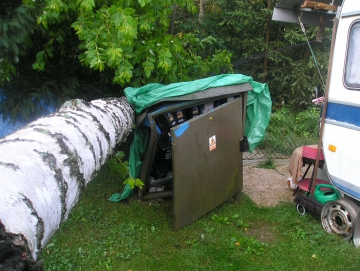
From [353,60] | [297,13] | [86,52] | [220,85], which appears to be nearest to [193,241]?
[220,85]

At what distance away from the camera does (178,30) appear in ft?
33.9

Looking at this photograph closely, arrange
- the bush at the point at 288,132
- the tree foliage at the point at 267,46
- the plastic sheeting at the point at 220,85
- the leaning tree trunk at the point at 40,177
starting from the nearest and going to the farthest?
1. the leaning tree trunk at the point at 40,177
2. the plastic sheeting at the point at 220,85
3. the bush at the point at 288,132
4. the tree foliage at the point at 267,46

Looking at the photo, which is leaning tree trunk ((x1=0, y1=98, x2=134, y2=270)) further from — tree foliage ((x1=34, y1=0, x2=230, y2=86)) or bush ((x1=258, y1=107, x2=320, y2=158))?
bush ((x1=258, y1=107, x2=320, y2=158))

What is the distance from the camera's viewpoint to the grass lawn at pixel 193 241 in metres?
3.42

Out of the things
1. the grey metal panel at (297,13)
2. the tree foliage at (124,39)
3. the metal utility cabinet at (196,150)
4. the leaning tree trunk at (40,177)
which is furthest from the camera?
the grey metal panel at (297,13)

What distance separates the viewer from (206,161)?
4059mm

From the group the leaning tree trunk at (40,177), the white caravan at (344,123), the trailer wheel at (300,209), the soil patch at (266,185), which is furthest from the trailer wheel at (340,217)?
the leaning tree trunk at (40,177)

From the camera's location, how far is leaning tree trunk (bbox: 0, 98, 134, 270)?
1087 mm

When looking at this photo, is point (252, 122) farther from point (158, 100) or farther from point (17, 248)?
point (17, 248)

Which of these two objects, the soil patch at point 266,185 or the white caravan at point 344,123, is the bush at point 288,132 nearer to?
the soil patch at point 266,185

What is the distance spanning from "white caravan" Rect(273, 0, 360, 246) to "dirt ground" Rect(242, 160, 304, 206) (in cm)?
109

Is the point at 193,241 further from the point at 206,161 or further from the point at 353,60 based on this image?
the point at 353,60

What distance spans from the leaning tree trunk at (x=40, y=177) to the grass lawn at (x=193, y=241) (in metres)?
1.66

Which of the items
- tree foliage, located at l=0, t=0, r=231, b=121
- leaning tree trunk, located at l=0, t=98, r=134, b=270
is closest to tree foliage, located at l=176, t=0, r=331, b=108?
tree foliage, located at l=0, t=0, r=231, b=121
